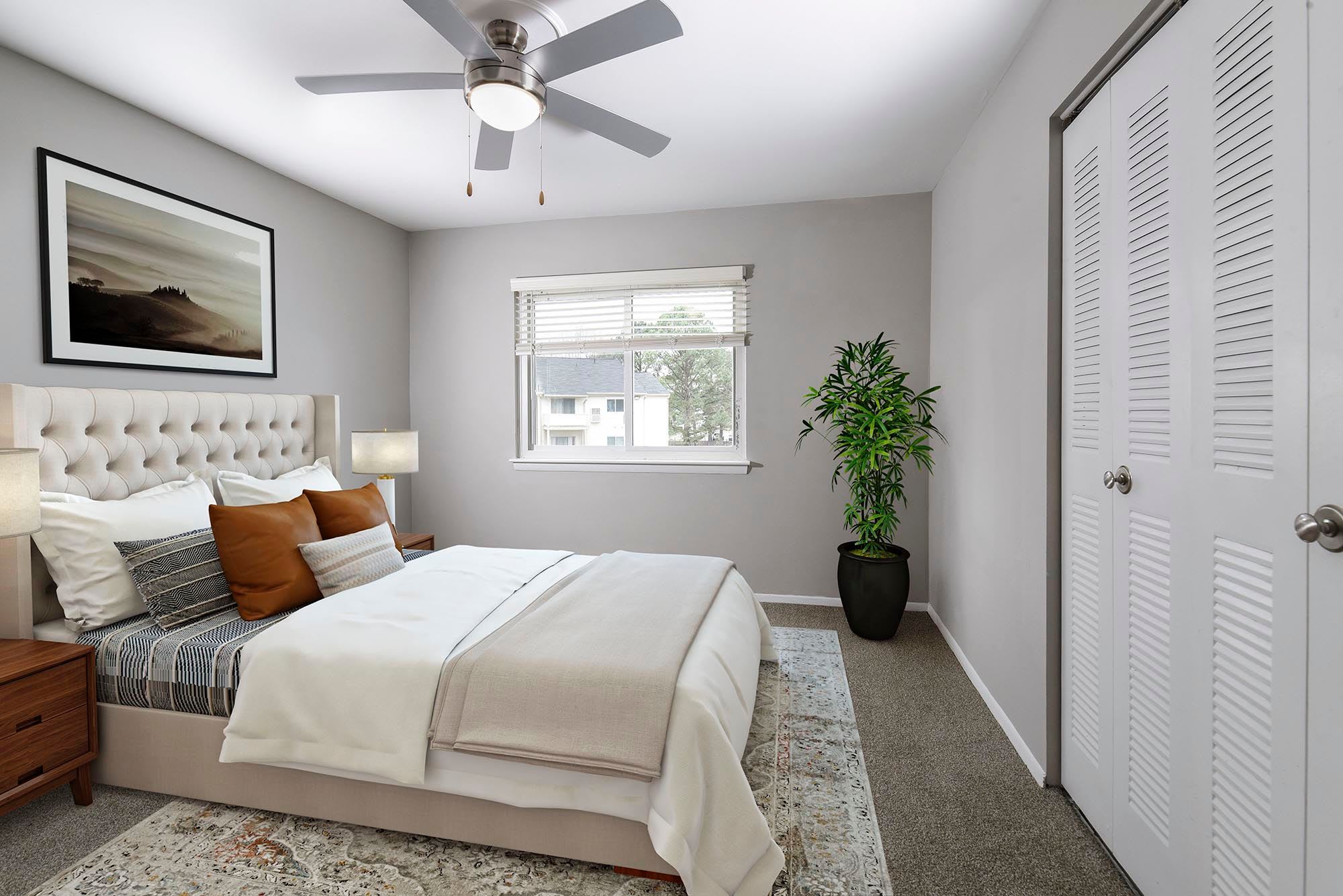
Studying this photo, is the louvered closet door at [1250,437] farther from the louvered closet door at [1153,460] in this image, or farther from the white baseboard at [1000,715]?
the white baseboard at [1000,715]

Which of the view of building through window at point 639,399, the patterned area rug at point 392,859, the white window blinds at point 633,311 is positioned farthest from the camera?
the view of building through window at point 639,399

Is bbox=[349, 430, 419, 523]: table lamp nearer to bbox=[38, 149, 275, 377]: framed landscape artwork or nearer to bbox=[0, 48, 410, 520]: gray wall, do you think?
bbox=[0, 48, 410, 520]: gray wall

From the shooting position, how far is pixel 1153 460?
1.57 m

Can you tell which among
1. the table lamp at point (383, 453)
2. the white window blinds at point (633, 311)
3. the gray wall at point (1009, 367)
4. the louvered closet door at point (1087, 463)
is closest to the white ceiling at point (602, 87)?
the gray wall at point (1009, 367)

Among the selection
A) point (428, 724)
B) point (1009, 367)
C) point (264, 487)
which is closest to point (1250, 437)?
point (1009, 367)

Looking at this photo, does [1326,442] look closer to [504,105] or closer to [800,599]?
[504,105]

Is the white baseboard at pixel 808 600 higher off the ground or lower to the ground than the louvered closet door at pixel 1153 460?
lower

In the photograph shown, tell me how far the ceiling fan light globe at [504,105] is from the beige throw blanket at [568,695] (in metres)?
1.69

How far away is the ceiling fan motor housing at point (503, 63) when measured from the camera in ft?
6.59

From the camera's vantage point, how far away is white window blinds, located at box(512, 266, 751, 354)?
418 centimetres

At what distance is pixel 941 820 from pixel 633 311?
3.37 m

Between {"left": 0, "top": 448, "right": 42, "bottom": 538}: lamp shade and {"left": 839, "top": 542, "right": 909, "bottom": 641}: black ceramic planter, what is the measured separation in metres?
3.28

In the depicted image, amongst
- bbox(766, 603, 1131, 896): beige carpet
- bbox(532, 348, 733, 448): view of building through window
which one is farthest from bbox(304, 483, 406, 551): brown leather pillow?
bbox(766, 603, 1131, 896): beige carpet

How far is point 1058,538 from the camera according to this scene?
210 centimetres
